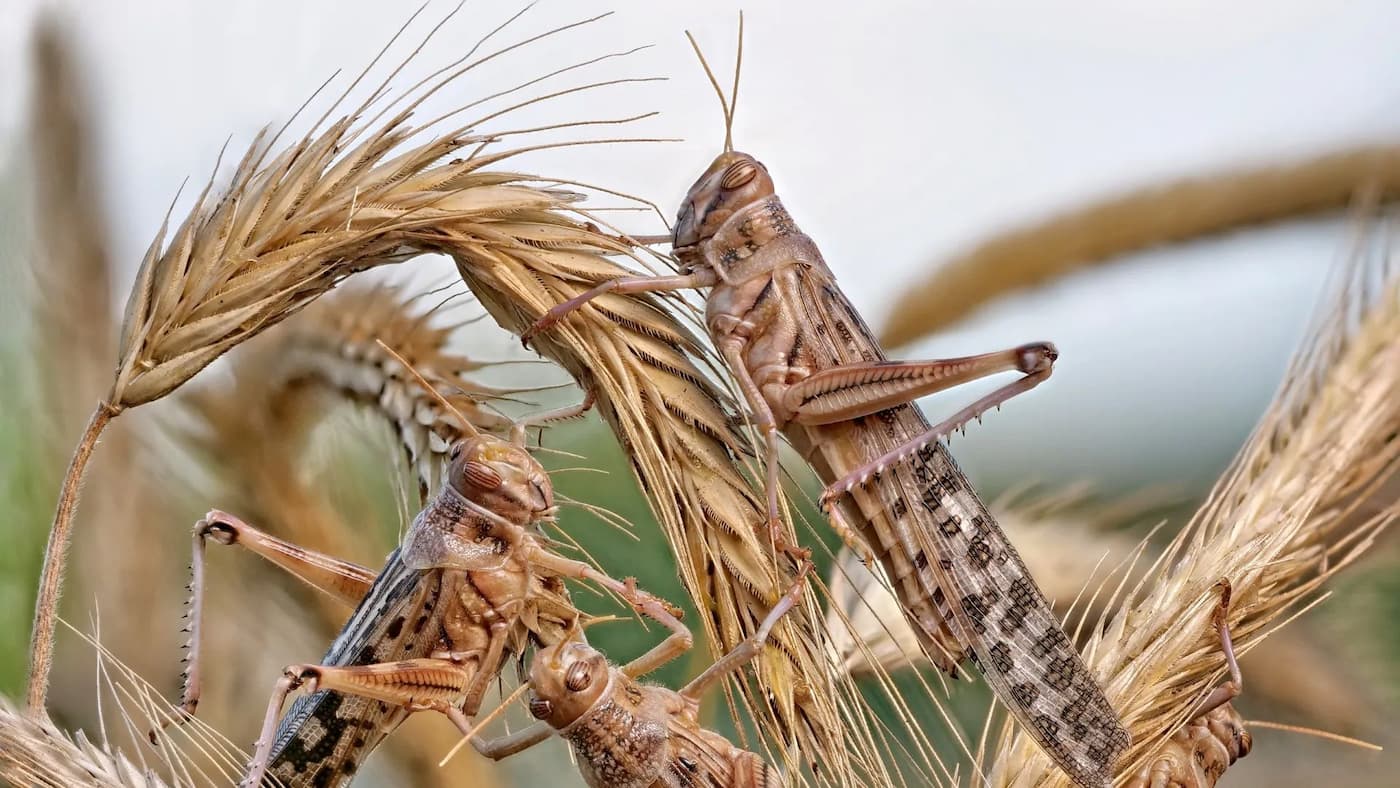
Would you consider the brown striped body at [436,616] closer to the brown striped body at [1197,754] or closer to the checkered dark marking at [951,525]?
the checkered dark marking at [951,525]

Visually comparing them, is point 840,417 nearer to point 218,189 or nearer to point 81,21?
point 218,189

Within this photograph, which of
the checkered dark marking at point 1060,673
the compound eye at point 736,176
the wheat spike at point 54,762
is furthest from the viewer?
the compound eye at point 736,176

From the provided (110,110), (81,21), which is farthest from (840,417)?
(81,21)

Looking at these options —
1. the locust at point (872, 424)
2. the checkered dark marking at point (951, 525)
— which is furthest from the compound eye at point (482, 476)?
the checkered dark marking at point (951, 525)

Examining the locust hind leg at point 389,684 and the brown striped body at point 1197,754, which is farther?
the brown striped body at point 1197,754

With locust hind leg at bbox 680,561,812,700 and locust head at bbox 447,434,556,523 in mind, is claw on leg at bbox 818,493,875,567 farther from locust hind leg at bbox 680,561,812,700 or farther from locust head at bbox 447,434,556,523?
locust head at bbox 447,434,556,523

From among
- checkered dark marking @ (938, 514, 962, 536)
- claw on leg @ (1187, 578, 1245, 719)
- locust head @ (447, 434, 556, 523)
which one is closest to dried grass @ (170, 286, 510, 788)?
locust head @ (447, 434, 556, 523)

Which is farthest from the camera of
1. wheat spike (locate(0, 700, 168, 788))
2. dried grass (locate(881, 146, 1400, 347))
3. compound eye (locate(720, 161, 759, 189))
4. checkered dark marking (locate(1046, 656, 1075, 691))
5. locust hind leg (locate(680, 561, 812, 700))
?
dried grass (locate(881, 146, 1400, 347))
